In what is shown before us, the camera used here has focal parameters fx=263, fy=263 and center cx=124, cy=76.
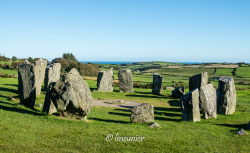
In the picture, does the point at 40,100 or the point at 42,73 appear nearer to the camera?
the point at 40,100

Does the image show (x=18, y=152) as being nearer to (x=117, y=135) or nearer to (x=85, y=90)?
(x=117, y=135)

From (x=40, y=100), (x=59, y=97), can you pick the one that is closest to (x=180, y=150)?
(x=59, y=97)

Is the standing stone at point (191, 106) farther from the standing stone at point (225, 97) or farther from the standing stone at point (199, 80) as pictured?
the standing stone at point (199, 80)

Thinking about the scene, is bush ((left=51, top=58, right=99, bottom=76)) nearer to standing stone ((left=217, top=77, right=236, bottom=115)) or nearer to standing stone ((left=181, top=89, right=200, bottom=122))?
standing stone ((left=217, top=77, right=236, bottom=115))

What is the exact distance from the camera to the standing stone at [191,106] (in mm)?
19453

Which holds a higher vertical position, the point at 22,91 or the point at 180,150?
the point at 22,91

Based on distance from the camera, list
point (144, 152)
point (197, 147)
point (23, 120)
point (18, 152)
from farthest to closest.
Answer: point (23, 120) < point (197, 147) < point (144, 152) < point (18, 152)

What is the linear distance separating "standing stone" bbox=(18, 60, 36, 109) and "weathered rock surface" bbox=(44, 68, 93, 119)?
4.79 m

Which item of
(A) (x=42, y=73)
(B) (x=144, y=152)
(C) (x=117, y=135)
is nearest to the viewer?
(B) (x=144, y=152)

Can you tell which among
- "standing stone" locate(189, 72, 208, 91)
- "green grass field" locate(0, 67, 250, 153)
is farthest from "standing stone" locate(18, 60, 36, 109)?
"standing stone" locate(189, 72, 208, 91)

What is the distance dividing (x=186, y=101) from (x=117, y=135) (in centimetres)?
794

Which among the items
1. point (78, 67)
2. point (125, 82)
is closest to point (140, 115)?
point (125, 82)

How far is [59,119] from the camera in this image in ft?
53.0

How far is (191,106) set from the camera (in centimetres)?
1947
